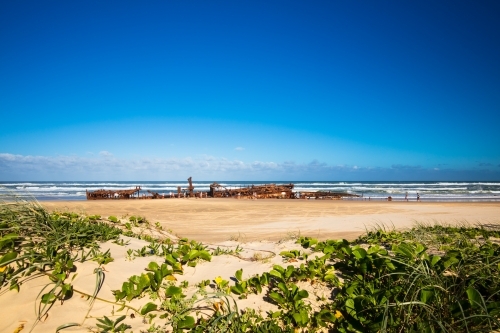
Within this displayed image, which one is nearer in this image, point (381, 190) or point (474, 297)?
point (474, 297)

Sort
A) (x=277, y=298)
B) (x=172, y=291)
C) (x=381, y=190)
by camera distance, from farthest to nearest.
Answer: (x=381, y=190) < (x=172, y=291) < (x=277, y=298)

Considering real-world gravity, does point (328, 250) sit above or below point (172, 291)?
above

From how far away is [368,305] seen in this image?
6.95 ft

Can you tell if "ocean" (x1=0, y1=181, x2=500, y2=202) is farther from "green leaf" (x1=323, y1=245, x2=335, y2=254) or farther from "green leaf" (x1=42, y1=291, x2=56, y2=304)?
"green leaf" (x1=323, y1=245, x2=335, y2=254)

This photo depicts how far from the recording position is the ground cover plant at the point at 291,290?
194 cm

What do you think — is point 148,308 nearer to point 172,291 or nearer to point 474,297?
point 172,291

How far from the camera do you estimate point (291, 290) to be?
8.21 ft

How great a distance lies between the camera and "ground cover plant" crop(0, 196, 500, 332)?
1.94 m

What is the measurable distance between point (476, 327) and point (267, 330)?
4.91 ft

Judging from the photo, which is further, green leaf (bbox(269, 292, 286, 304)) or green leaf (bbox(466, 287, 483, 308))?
green leaf (bbox(269, 292, 286, 304))

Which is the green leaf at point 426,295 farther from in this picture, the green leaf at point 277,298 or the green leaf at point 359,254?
the green leaf at point 277,298

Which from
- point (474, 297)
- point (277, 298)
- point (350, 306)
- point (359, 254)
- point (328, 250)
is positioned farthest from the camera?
point (328, 250)

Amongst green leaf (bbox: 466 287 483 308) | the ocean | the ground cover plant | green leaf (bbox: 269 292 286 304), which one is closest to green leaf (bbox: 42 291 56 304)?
the ground cover plant

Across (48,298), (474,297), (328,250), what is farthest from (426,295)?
(48,298)
